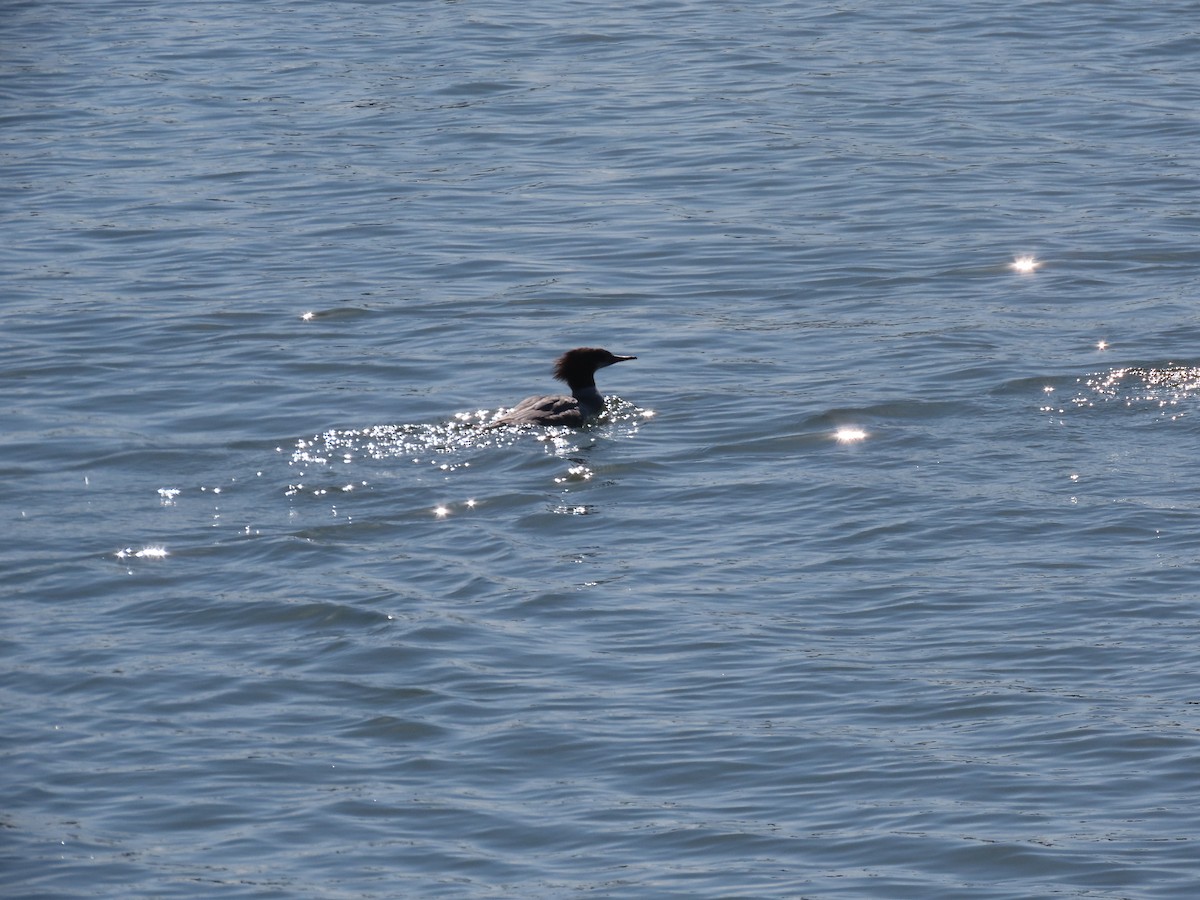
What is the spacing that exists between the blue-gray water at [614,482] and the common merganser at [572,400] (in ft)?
0.52

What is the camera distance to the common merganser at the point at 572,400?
48.0 ft

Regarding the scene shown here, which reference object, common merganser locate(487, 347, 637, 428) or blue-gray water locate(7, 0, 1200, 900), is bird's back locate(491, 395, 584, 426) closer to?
common merganser locate(487, 347, 637, 428)

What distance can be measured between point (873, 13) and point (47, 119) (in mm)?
11558

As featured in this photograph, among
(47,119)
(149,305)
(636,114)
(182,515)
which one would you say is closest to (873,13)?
(636,114)

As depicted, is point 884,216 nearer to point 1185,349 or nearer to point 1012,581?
point 1185,349

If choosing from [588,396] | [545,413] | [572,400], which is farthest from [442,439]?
[588,396]

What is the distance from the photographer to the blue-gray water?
8938mm

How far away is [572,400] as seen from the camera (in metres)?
14.9

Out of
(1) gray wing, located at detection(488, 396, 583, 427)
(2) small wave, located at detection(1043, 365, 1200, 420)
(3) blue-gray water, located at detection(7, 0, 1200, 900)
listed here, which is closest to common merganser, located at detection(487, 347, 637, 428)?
(1) gray wing, located at detection(488, 396, 583, 427)

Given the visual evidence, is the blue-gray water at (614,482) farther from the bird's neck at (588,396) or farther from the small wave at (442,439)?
the bird's neck at (588,396)

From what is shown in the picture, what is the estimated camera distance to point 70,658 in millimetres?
10656

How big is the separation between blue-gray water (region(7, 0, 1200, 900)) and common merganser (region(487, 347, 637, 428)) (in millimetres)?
158

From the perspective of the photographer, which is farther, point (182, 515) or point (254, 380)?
point (254, 380)

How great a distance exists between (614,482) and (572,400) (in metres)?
1.38
